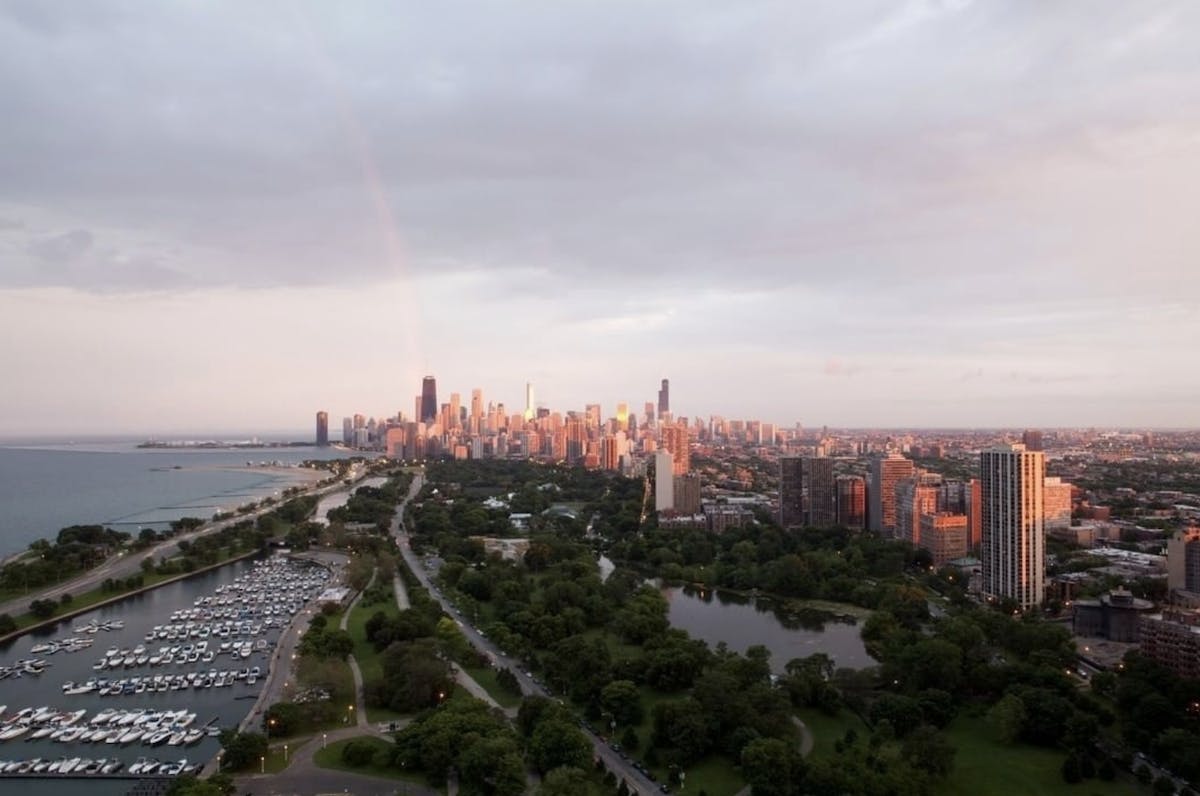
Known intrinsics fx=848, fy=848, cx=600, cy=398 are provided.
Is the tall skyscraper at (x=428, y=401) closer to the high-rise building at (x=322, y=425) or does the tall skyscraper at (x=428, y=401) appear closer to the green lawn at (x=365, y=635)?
the high-rise building at (x=322, y=425)

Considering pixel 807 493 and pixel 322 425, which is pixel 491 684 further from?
pixel 322 425

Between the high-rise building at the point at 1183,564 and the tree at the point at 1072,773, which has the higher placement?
the high-rise building at the point at 1183,564

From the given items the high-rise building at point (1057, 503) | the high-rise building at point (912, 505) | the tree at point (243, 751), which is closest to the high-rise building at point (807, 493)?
the high-rise building at point (912, 505)

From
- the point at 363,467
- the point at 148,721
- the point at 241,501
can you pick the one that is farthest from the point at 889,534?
the point at 363,467

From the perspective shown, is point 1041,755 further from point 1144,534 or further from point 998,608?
point 1144,534

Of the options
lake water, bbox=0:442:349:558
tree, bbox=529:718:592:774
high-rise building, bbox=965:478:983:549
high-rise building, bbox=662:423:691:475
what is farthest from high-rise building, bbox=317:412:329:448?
tree, bbox=529:718:592:774

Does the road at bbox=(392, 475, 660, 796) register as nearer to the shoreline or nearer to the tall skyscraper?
the shoreline
